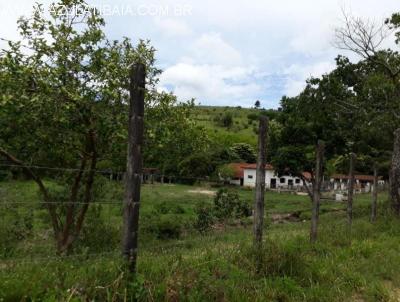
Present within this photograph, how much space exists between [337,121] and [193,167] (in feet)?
144

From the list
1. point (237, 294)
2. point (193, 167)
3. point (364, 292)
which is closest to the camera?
point (237, 294)

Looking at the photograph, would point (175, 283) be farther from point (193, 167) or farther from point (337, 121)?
point (193, 167)

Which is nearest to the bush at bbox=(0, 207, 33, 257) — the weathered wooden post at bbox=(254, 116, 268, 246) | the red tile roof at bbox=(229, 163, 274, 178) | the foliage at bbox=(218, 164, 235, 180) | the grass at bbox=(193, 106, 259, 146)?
the weathered wooden post at bbox=(254, 116, 268, 246)

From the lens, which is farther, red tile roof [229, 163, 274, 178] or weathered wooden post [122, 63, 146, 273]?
red tile roof [229, 163, 274, 178]

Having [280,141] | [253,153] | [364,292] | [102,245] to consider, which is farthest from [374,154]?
[253,153]

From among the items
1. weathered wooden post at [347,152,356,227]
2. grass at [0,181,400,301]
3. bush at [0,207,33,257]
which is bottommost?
bush at [0,207,33,257]

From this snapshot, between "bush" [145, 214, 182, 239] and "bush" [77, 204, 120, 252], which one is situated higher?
"bush" [77, 204, 120, 252]

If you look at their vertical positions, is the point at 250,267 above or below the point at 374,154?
below

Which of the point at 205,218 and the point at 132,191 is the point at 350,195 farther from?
the point at 132,191

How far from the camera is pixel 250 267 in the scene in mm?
6438

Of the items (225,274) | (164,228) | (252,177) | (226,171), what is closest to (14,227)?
(164,228)

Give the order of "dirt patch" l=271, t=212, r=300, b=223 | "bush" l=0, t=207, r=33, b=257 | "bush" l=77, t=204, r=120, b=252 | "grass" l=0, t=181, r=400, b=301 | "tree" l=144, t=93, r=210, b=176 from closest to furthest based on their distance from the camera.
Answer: "grass" l=0, t=181, r=400, b=301 → "tree" l=144, t=93, r=210, b=176 → "bush" l=77, t=204, r=120, b=252 → "bush" l=0, t=207, r=33, b=257 → "dirt patch" l=271, t=212, r=300, b=223

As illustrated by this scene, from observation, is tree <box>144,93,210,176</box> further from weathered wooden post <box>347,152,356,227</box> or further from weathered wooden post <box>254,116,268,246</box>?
weathered wooden post <box>347,152,356,227</box>

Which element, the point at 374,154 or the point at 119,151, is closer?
the point at 119,151
